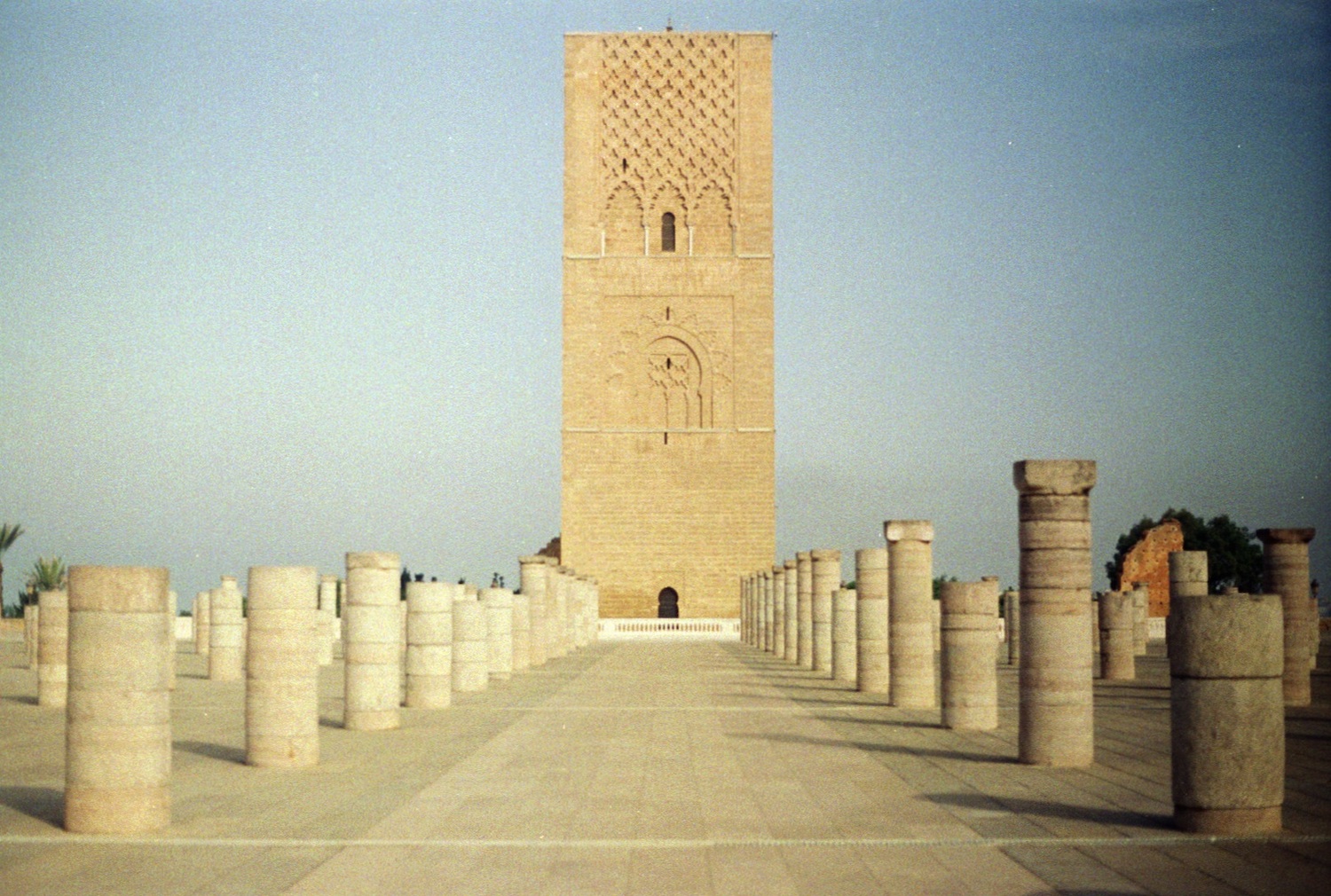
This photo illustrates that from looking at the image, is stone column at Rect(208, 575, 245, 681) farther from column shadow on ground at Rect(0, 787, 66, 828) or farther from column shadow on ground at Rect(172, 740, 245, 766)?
column shadow on ground at Rect(0, 787, 66, 828)

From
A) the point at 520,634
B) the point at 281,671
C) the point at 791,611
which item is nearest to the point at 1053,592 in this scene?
the point at 281,671

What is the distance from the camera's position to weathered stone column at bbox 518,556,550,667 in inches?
931

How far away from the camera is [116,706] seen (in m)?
7.36

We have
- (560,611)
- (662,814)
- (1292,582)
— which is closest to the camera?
(662,814)

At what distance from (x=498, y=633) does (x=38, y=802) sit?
36.0 feet

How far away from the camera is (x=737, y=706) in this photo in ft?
49.3

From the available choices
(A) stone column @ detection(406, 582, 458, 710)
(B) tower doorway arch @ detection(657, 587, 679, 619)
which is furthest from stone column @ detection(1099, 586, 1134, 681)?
(B) tower doorway arch @ detection(657, 587, 679, 619)

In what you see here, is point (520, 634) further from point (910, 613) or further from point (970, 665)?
point (970, 665)

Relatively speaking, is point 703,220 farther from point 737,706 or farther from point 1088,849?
point 1088,849

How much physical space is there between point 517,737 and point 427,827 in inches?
174

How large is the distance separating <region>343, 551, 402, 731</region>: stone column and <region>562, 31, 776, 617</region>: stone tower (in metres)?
30.1

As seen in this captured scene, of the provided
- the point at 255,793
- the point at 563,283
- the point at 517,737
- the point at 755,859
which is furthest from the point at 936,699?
the point at 563,283

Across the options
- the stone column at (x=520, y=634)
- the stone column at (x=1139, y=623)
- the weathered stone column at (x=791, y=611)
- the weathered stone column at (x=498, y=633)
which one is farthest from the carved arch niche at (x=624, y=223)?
the weathered stone column at (x=498, y=633)

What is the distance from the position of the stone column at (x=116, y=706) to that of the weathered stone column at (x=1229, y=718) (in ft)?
14.9
